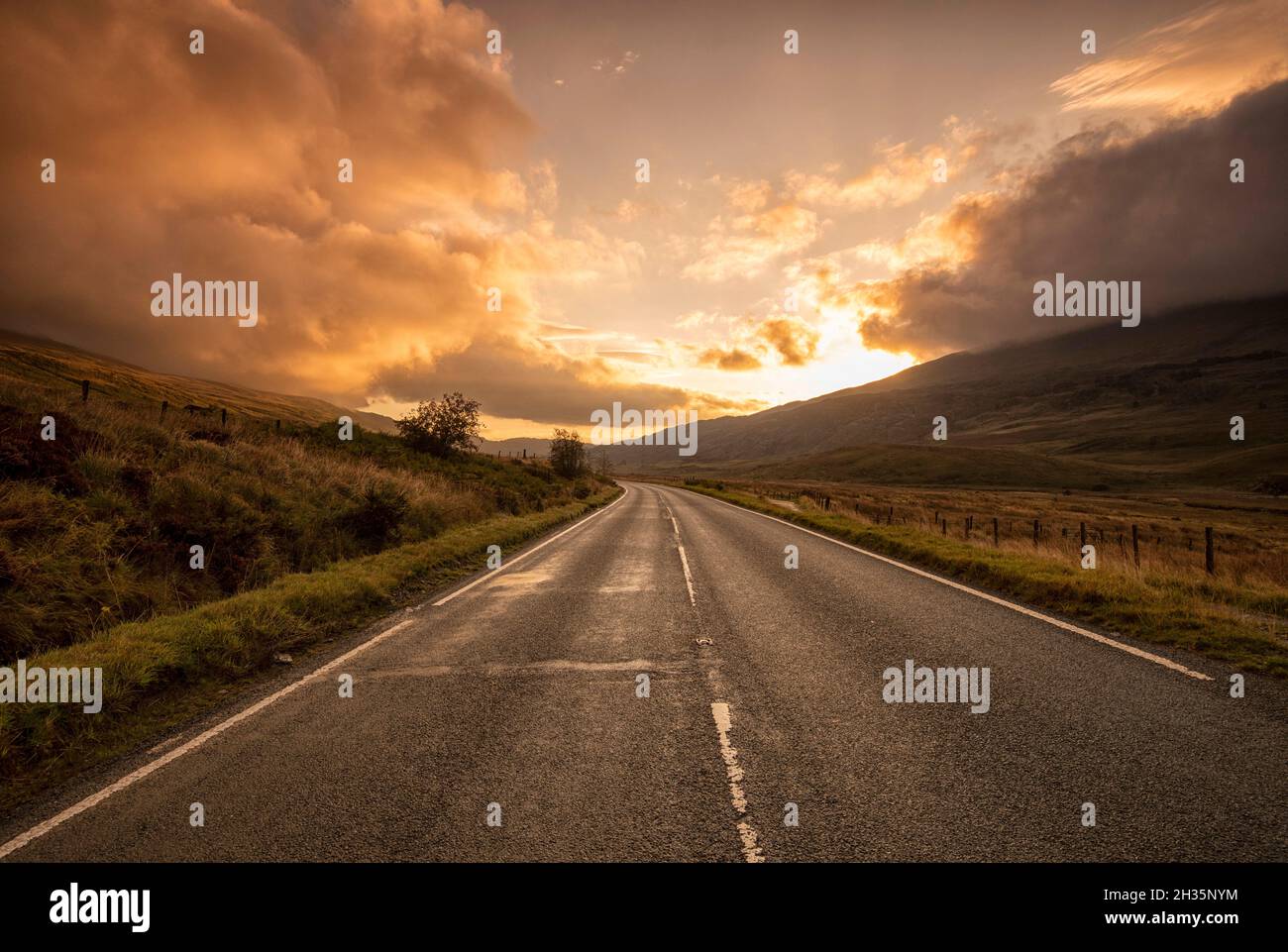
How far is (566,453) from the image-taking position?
5916 cm

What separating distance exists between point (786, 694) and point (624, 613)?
3806 millimetres

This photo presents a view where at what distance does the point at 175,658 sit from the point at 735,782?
5834 mm

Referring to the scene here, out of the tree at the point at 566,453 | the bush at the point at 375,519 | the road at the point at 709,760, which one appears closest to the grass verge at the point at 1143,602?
the road at the point at 709,760

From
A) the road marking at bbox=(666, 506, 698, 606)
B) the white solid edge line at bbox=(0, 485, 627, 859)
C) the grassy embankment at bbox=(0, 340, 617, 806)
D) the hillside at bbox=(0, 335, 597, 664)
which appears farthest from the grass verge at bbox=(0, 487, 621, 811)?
the road marking at bbox=(666, 506, 698, 606)

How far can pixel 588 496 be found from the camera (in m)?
42.2

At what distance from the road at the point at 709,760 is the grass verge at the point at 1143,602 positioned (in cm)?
73

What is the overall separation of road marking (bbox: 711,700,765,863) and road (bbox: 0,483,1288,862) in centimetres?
2

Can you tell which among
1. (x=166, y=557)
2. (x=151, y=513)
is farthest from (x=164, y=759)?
(x=151, y=513)

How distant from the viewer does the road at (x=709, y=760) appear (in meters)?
3.20

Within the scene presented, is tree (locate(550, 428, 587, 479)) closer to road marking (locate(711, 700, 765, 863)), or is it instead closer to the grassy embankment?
the grassy embankment

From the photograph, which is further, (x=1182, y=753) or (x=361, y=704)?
(x=361, y=704)
